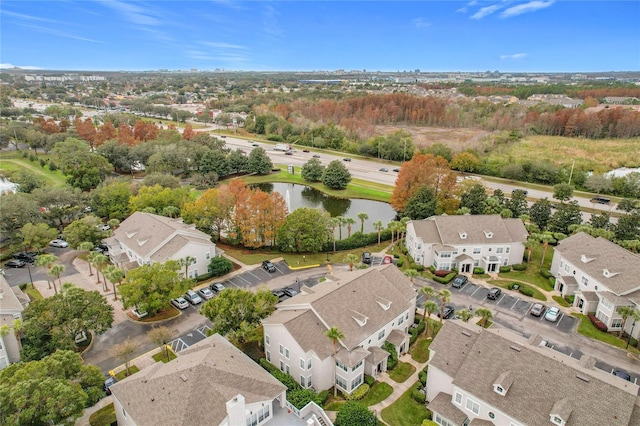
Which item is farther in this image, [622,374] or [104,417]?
[622,374]

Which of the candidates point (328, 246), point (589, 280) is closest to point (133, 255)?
point (328, 246)

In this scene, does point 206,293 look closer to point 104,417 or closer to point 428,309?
point 104,417

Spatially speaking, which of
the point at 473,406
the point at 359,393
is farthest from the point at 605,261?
the point at 359,393

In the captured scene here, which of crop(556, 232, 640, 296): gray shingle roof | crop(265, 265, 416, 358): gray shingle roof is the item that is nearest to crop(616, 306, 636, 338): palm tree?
crop(556, 232, 640, 296): gray shingle roof

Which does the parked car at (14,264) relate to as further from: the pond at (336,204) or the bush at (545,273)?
the bush at (545,273)

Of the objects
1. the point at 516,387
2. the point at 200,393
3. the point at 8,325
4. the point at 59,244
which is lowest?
the point at 59,244

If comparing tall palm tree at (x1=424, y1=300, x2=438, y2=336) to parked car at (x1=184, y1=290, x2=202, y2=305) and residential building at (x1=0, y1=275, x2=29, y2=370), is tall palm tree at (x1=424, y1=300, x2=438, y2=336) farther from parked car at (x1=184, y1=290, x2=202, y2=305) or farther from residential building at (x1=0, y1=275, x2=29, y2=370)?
residential building at (x1=0, y1=275, x2=29, y2=370)

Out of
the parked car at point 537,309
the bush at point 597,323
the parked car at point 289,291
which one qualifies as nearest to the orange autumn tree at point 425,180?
the parked car at point 537,309
